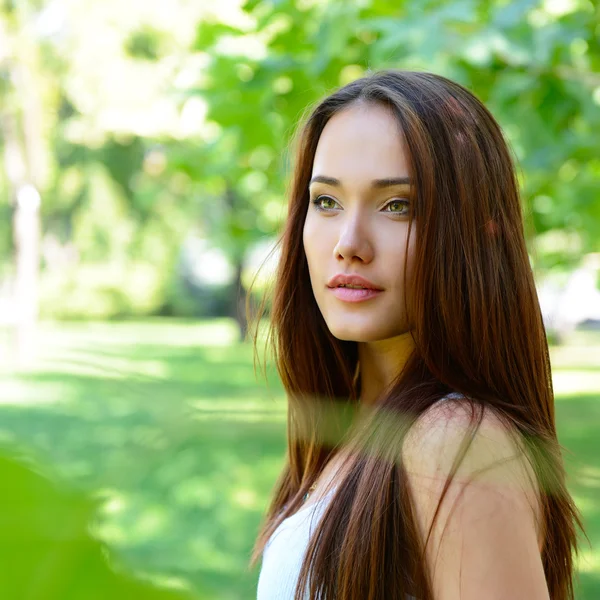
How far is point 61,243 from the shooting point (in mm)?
16922

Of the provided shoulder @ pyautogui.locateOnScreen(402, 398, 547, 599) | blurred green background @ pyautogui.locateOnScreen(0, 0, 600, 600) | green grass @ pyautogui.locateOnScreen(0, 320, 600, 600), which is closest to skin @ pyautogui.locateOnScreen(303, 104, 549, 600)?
shoulder @ pyautogui.locateOnScreen(402, 398, 547, 599)

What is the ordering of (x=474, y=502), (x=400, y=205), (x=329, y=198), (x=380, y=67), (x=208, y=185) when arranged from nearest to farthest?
1. (x=474, y=502)
2. (x=400, y=205)
3. (x=329, y=198)
4. (x=380, y=67)
5. (x=208, y=185)

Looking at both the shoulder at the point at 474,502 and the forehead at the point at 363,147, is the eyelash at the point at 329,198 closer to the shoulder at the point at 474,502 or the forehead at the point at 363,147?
the forehead at the point at 363,147

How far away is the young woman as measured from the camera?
1.14 metres

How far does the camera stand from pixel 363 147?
55.1 inches

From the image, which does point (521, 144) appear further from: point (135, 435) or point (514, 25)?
point (135, 435)

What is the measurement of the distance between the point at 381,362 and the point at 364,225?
0.36m

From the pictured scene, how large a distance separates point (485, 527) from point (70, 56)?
89 cm

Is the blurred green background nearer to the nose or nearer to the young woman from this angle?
the young woman

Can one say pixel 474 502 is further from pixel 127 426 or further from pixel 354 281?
pixel 127 426

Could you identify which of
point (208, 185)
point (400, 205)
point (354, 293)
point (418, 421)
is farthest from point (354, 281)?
point (208, 185)

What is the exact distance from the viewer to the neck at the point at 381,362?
150 centimetres

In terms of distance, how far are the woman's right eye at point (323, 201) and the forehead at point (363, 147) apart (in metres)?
0.05

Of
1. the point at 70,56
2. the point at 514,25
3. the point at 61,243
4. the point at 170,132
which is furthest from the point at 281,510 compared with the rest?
the point at 61,243
